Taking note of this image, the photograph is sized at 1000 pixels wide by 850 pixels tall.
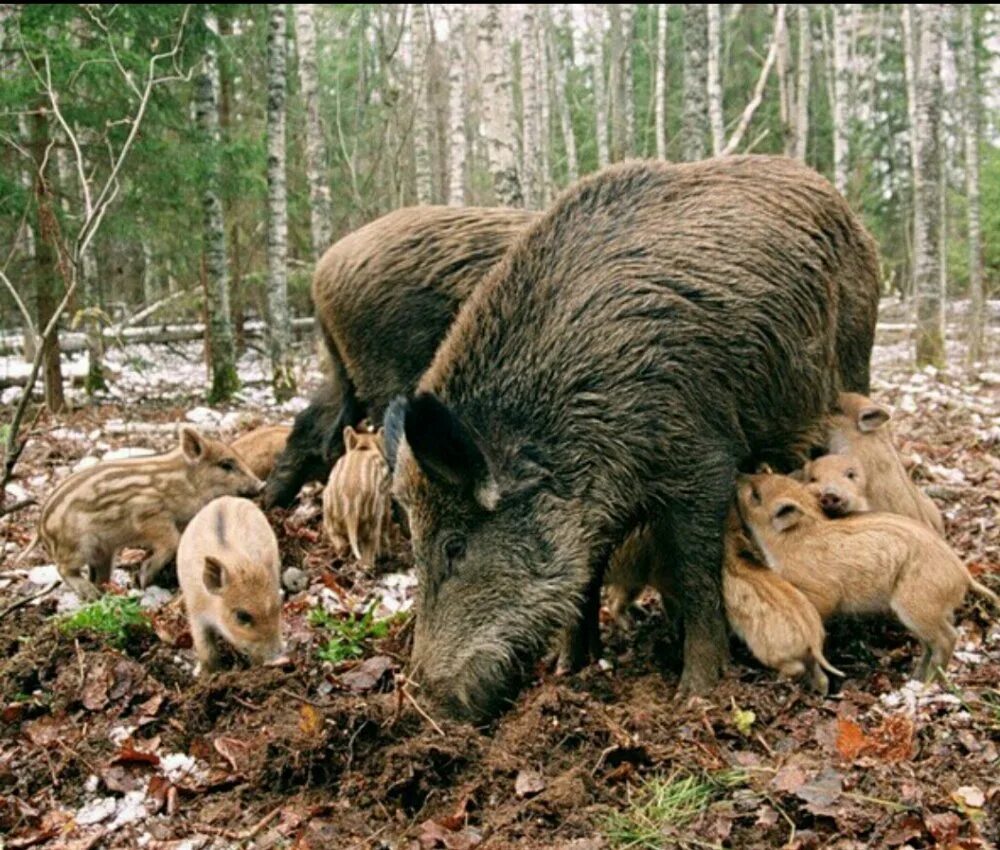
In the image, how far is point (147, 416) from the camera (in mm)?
11008

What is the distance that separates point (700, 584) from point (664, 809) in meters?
Result: 1.21

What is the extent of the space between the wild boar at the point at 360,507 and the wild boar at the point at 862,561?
2.11m

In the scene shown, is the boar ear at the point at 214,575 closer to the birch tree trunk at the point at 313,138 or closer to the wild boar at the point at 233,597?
the wild boar at the point at 233,597

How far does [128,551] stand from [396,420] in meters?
2.85

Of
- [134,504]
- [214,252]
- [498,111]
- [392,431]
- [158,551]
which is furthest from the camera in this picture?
[214,252]

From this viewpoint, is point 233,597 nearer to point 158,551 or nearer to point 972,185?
point 158,551

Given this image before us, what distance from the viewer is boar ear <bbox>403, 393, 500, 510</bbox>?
374 cm

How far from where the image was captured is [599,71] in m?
31.7

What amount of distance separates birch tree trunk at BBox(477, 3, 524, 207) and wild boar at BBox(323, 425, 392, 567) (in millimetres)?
4707

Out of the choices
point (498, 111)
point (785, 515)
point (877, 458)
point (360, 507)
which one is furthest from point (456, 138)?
point (785, 515)

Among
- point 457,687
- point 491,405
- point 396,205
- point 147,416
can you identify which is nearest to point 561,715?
point 457,687

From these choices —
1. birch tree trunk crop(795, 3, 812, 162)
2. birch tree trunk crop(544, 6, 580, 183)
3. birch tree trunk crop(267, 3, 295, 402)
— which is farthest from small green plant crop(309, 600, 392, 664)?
birch tree trunk crop(544, 6, 580, 183)

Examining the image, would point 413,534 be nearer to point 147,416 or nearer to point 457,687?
point 457,687

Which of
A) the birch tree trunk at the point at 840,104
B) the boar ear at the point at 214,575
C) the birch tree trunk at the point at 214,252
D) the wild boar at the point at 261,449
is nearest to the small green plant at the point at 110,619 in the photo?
the boar ear at the point at 214,575
